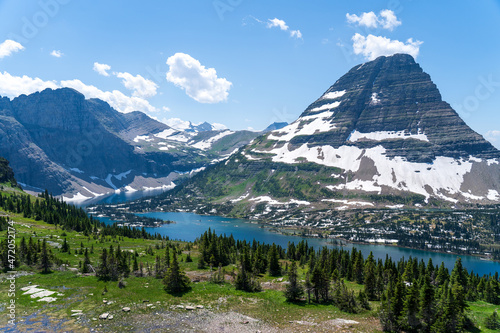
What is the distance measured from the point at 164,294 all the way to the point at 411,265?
77.0 m

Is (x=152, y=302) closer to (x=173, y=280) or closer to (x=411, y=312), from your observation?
(x=173, y=280)

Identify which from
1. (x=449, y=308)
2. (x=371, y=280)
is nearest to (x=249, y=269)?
(x=371, y=280)

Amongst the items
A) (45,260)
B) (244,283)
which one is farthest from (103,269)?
(244,283)

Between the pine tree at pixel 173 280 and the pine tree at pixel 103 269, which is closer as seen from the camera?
the pine tree at pixel 173 280

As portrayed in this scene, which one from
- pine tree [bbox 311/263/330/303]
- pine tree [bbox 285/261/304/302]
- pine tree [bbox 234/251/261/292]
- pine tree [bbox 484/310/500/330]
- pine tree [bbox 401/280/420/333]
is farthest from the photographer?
pine tree [bbox 234/251/261/292]

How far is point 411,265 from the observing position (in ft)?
303

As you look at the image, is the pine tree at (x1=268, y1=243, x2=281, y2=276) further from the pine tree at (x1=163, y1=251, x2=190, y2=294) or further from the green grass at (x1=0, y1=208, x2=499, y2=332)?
the pine tree at (x1=163, y1=251, x2=190, y2=294)

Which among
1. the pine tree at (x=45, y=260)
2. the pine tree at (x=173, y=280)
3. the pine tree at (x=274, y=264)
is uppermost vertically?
the pine tree at (x=45, y=260)

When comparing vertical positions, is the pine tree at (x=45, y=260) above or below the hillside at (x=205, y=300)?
above

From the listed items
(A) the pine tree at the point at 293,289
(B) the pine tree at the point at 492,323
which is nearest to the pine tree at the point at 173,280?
(A) the pine tree at the point at 293,289

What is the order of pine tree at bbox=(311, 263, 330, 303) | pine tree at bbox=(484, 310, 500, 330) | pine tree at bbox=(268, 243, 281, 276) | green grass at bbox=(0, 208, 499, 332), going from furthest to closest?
1. pine tree at bbox=(268, 243, 281, 276)
2. pine tree at bbox=(311, 263, 330, 303)
3. green grass at bbox=(0, 208, 499, 332)
4. pine tree at bbox=(484, 310, 500, 330)

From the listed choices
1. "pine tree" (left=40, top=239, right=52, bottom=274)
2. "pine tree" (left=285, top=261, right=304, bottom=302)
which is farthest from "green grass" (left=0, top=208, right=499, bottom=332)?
"pine tree" (left=40, top=239, right=52, bottom=274)

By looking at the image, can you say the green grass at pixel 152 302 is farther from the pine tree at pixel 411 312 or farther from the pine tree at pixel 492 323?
the pine tree at pixel 411 312

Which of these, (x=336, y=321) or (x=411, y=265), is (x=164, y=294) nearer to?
(x=336, y=321)
